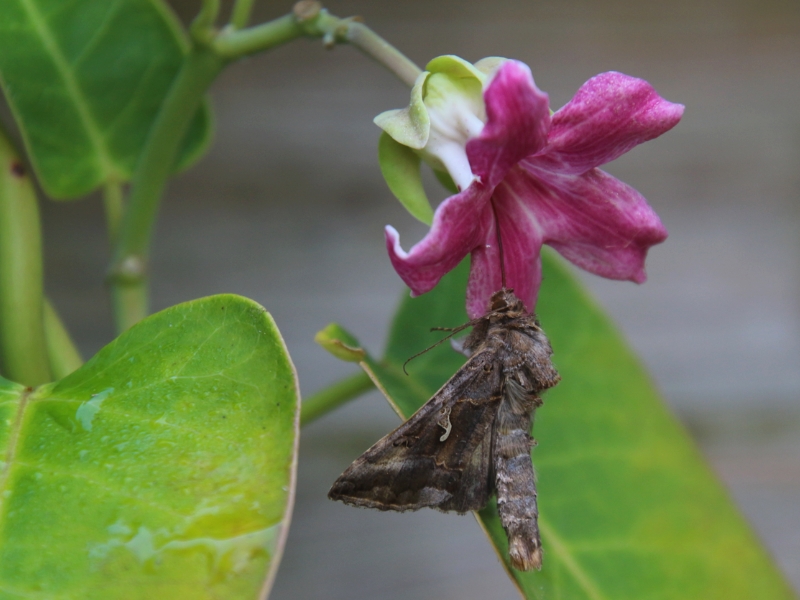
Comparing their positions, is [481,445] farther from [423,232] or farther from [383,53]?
[423,232]

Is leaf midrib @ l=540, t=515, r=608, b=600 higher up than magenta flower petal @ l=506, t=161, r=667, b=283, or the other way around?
magenta flower petal @ l=506, t=161, r=667, b=283

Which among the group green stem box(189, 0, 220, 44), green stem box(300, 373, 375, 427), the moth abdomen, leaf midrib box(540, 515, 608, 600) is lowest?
leaf midrib box(540, 515, 608, 600)

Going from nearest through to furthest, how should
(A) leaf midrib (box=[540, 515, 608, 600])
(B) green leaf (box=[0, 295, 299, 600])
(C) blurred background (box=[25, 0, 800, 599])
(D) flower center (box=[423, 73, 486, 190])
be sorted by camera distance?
Result: (B) green leaf (box=[0, 295, 299, 600])
(D) flower center (box=[423, 73, 486, 190])
(A) leaf midrib (box=[540, 515, 608, 600])
(C) blurred background (box=[25, 0, 800, 599])

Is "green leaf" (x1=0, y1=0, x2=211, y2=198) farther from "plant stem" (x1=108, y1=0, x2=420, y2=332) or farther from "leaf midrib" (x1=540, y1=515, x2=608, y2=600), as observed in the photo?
"leaf midrib" (x1=540, y1=515, x2=608, y2=600)

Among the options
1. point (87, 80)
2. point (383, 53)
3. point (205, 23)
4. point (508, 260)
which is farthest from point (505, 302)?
point (87, 80)

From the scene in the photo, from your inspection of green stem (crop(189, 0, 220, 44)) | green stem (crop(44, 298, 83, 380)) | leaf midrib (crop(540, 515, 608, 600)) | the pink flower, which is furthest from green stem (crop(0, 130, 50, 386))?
leaf midrib (crop(540, 515, 608, 600))

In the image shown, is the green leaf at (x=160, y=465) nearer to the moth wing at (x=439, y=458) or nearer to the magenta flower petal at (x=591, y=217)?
the moth wing at (x=439, y=458)
